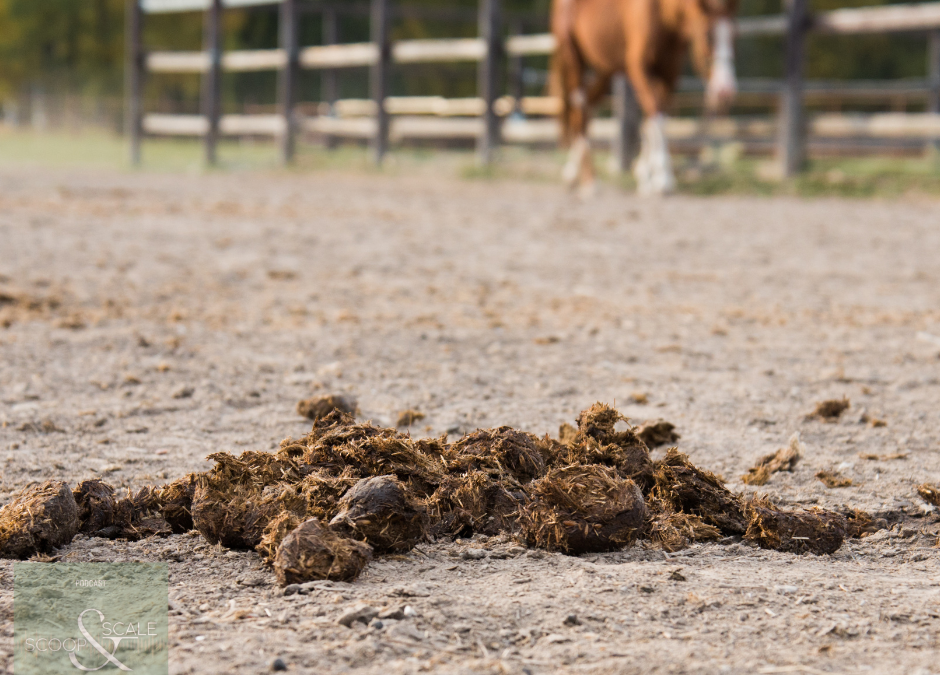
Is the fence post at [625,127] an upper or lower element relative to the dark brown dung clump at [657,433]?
upper

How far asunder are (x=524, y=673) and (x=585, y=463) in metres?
0.78

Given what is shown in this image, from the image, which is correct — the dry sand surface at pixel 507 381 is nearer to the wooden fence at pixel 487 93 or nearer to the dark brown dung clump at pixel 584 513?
the dark brown dung clump at pixel 584 513

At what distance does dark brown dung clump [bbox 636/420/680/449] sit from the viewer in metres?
2.70

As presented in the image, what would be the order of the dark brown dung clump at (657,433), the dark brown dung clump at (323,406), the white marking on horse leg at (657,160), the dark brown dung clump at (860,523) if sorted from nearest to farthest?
the dark brown dung clump at (860,523) < the dark brown dung clump at (657,433) < the dark brown dung clump at (323,406) < the white marking on horse leg at (657,160)

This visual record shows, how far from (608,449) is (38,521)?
1.16 m

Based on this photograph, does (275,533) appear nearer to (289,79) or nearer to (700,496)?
(700,496)

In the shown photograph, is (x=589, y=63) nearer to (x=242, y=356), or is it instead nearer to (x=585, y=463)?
(x=242, y=356)

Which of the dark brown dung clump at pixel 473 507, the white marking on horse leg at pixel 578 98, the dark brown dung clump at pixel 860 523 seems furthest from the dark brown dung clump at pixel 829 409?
the white marking on horse leg at pixel 578 98

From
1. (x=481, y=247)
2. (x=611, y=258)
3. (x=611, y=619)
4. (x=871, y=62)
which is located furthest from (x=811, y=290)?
(x=871, y=62)

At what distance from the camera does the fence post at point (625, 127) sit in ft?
36.5

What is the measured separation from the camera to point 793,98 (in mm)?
9805

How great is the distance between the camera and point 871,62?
82.8ft
